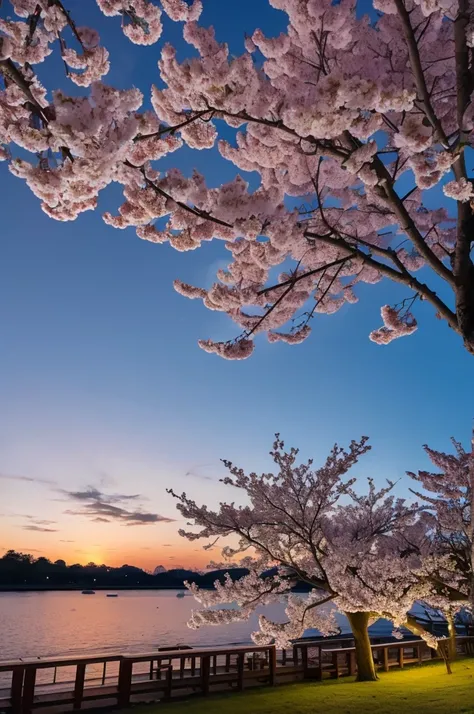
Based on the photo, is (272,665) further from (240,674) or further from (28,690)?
(28,690)

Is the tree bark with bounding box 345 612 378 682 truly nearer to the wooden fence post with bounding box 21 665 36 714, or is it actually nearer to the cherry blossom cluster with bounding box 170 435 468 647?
the cherry blossom cluster with bounding box 170 435 468 647

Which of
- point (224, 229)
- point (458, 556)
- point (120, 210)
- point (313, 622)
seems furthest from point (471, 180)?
point (313, 622)

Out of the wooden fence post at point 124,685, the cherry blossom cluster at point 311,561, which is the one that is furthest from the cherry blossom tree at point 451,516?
the wooden fence post at point 124,685

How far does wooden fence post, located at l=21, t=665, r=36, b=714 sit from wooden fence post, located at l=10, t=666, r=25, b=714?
0.07 metres

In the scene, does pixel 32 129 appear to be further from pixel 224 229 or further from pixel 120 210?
pixel 224 229

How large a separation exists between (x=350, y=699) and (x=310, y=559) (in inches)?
155

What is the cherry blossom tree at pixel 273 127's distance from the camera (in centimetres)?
432

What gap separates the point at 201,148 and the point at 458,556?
1101cm

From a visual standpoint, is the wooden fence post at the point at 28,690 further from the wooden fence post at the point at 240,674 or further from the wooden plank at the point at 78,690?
the wooden fence post at the point at 240,674

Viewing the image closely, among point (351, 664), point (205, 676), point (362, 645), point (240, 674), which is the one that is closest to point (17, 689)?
point (205, 676)

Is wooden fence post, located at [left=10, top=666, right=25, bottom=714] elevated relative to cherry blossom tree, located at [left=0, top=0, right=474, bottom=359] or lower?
lower

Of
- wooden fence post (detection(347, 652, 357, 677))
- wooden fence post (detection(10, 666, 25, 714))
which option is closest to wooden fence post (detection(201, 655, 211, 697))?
wooden fence post (detection(10, 666, 25, 714))

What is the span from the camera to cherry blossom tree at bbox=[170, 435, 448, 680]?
1224 centimetres

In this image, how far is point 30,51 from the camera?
4.31 metres
